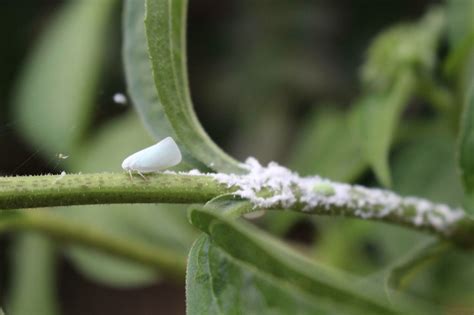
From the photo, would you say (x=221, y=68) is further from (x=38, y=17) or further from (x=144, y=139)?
(x=38, y=17)

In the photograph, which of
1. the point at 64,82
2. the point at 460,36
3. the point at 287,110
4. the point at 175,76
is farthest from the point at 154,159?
the point at 287,110

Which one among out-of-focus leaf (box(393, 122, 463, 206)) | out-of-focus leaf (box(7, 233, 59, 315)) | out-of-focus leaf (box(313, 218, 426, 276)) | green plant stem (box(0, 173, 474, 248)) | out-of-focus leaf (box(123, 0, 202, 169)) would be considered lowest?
out-of-focus leaf (box(7, 233, 59, 315))

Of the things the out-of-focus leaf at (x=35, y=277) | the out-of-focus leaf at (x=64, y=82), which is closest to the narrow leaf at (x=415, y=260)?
the out-of-focus leaf at (x=64, y=82)

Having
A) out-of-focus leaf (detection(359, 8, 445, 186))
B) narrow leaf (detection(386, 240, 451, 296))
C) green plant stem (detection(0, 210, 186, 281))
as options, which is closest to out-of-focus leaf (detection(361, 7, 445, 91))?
out-of-focus leaf (detection(359, 8, 445, 186))

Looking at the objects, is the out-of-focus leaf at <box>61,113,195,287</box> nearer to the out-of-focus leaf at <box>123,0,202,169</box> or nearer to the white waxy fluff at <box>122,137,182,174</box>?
the out-of-focus leaf at <box>123,0,202,169</box>

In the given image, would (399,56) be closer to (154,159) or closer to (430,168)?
(430,168)

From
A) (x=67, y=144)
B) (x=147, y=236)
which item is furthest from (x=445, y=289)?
(x=67, y=144)
